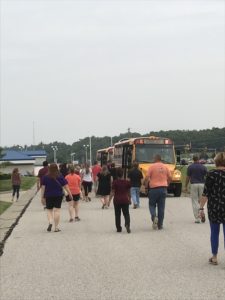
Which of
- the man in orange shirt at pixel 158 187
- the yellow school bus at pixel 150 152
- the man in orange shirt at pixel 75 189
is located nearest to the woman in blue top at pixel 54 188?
the man in orange shirt at pixel 158 187

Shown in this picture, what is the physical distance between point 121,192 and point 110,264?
467cm

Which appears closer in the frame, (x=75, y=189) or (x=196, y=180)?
(x=196, y=180)

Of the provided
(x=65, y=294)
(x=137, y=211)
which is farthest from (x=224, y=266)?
(x=137, y=211)

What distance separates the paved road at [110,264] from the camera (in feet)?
24.6

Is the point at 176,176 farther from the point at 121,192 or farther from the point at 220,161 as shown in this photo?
the point at 220,161

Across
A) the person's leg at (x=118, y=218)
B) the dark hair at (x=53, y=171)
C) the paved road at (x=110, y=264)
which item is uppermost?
the dark hair at (x=53, y=171)

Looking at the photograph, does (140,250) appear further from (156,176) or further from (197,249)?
(156,176)

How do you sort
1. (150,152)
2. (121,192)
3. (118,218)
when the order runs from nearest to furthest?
1. (118,218)
2. (121,192)
3. (150,152)

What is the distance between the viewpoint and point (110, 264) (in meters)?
9.46

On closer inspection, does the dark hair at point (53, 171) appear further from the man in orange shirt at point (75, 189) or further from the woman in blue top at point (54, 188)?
the man in orange shirt at point (75, 189)

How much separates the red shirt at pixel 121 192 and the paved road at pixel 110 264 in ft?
2.70

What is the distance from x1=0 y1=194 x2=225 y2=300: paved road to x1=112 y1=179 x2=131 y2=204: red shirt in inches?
32.4

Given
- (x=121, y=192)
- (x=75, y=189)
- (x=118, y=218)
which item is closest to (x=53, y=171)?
(x=121, y=192)

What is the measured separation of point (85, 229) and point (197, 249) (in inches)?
177
